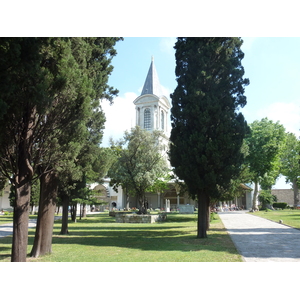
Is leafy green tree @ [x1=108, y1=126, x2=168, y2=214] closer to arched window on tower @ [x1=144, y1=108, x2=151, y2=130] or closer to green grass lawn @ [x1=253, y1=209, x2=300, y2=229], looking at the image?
green grass lawn @ [x1=253, y1=209, x2=300, y2=229]

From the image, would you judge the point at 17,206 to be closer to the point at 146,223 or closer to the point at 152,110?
the point at 146,223

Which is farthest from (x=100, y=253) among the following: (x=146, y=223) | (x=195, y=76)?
(x=146, y=223)

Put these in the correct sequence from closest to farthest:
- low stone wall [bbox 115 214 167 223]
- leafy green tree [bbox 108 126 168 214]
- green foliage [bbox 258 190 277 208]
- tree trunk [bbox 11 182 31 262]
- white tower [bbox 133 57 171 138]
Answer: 1. tree trunk [bbox 11 182 31 262]
2. low stone wall [bbox 115 214 167 223]
3. leafy green tree [bbox 108 126 168 214]
4. green foliage [bbox 258 190 277 208]
5. white tower [bbox 133 57 171 138]

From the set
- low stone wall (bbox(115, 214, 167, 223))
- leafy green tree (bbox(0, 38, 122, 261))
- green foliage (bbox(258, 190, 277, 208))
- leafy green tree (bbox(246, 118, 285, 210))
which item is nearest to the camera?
leafy green tree (bbox(0, 38, 122, 261))

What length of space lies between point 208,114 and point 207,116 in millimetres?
91

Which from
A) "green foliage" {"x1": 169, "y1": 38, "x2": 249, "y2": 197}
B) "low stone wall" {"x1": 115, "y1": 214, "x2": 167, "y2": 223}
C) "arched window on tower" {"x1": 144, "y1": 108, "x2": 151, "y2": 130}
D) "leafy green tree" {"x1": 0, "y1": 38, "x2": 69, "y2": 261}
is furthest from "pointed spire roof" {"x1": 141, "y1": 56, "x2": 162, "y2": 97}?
"leafy green tree" {"x1": 0, "y1": 38, "x2": 69, "y2": 261}

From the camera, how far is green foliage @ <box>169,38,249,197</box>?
11.8m

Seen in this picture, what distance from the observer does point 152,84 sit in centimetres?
5812

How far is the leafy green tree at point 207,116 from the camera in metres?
11.8

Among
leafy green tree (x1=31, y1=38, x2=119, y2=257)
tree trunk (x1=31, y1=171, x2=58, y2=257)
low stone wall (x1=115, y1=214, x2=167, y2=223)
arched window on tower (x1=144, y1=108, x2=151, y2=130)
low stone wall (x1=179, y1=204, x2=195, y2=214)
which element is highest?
arched window on tower (x1=144, y1=108, x2=151, y2=130)

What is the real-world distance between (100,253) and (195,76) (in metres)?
8.36

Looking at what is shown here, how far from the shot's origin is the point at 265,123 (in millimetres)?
37906

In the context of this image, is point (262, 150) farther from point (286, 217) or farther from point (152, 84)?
point (152, 84)

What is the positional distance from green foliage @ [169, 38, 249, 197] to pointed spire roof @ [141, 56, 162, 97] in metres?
43.9
